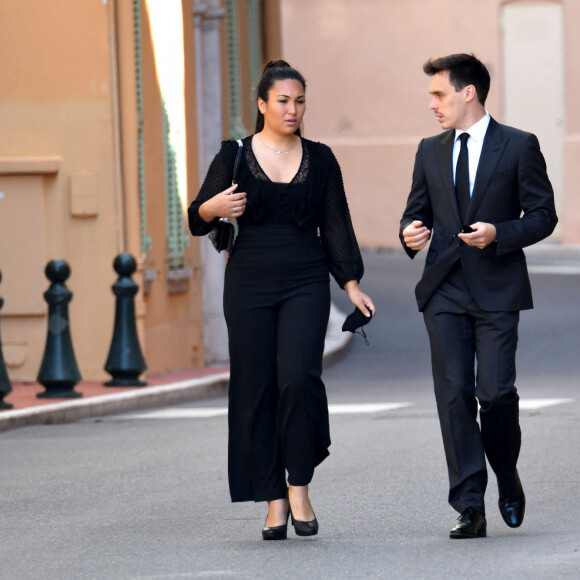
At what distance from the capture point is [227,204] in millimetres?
6578

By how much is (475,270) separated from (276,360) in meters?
0.85

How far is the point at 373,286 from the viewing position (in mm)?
22016

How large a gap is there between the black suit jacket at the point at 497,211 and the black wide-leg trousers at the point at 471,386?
2.4 inches

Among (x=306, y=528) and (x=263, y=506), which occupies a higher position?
(x=306, y=528)

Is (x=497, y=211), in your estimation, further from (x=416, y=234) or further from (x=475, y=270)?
(x=416, y=234)

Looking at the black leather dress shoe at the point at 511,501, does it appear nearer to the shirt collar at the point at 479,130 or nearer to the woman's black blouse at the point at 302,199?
the woman's black blouse at the point at 302,199

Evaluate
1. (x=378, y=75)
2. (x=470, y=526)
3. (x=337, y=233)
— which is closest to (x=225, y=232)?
(x=337, y=233)

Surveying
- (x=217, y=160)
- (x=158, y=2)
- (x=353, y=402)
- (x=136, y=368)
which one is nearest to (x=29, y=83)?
(x=158, y=2)

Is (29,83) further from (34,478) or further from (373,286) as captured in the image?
(373,286)

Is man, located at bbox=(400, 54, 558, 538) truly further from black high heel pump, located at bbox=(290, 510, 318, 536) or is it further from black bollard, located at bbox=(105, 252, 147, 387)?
black bollard, located at bbox=(105, 252, 147, 387)

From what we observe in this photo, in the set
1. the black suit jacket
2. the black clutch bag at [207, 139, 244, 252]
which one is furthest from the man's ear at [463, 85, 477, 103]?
the black clutch bag at [207, 139, 244, 252]

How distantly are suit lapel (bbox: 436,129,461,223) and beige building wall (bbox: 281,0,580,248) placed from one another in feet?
70.9

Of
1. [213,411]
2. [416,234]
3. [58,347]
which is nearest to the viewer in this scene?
[416,234]

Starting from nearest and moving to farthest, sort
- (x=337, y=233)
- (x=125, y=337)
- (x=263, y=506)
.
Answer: (x=337, y=233), (x=263, y=506), (x=125, y=337)
